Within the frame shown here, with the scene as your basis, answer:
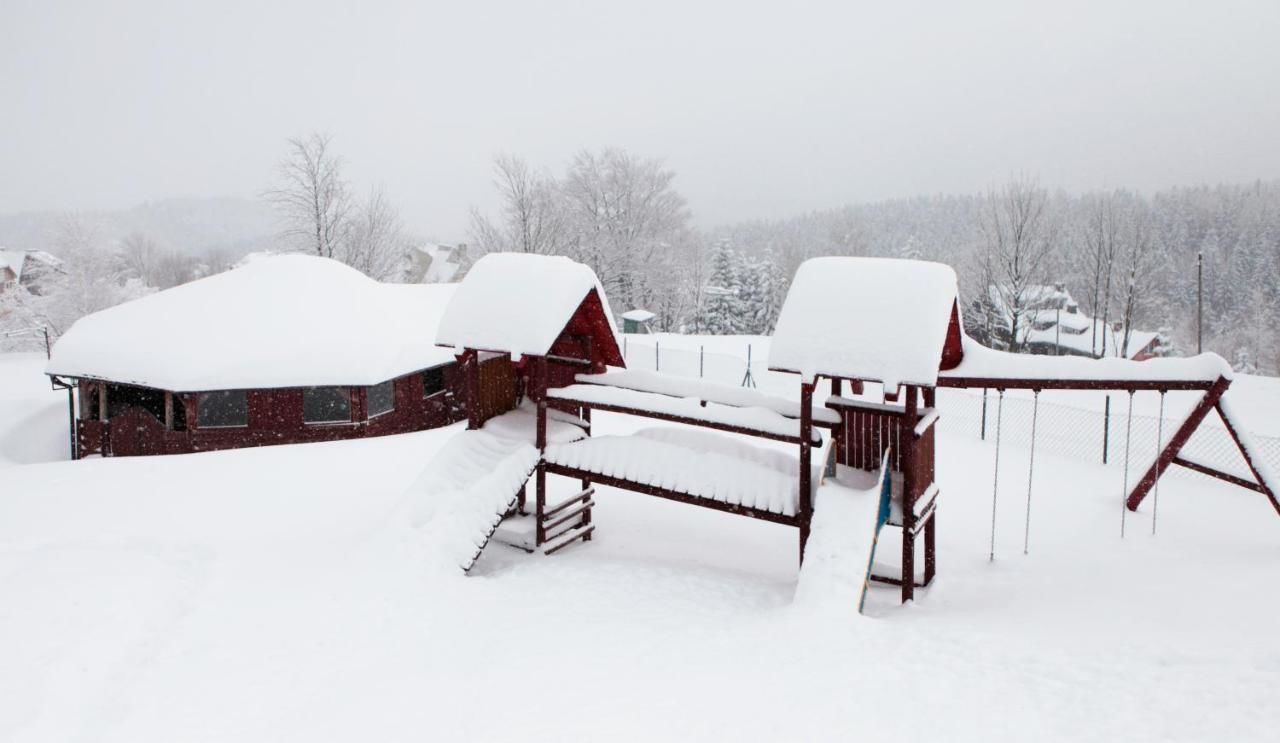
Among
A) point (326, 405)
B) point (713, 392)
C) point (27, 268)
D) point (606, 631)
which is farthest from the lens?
point (27, 268)

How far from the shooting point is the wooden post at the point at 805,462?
8375mm

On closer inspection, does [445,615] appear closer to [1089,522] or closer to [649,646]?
[649,646]

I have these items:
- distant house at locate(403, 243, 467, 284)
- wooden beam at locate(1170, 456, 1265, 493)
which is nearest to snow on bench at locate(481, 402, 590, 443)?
wooden beam at locate(1170, 456, 1265, 493)

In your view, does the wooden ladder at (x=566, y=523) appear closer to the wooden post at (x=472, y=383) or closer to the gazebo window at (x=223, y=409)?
the wooden post at (x=472, y=383)

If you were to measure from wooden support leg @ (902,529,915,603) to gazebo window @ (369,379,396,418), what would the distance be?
12218 mm

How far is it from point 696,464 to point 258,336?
12108mm

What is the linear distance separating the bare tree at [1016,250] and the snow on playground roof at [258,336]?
21995 millimetres

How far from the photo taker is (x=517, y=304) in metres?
9.77

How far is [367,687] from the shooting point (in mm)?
6121

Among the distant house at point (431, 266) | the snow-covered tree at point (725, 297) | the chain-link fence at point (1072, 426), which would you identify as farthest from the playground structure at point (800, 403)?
the distant house at point (431, 266)

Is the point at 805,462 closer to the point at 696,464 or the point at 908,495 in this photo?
the point at 908,495

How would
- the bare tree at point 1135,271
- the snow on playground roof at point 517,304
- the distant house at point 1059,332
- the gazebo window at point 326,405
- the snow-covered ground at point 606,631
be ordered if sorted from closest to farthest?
the snow-covered ground at point 606,631
the snow on playground roof at point 517,304
the gazebo window at point 326,405
the distant house at point 1059,332
the bare tree at point 1135,271

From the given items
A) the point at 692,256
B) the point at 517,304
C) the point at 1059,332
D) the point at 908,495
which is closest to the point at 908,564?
the point at 908,495

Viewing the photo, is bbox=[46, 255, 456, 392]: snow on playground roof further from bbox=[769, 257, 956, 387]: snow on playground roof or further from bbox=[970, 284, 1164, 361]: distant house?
bbox=[970, 284, 1164, 361]: distant house
